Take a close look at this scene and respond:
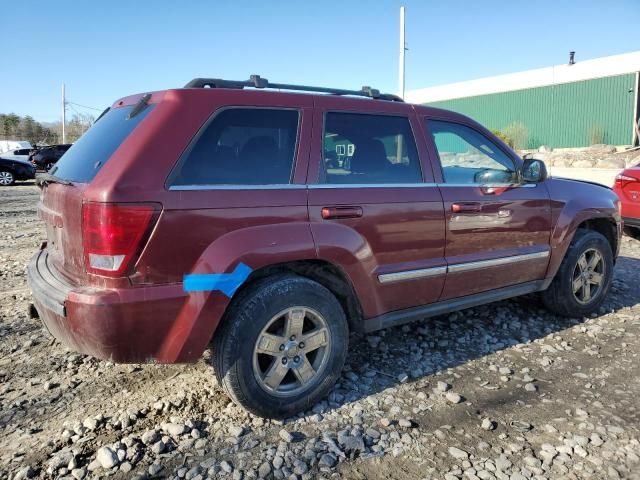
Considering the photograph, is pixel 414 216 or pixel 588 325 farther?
pixel 588 325

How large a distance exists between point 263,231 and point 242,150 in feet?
1.64

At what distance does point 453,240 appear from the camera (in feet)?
12.2

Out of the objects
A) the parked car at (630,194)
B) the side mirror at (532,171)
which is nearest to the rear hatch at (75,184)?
the side mirror at (532,171)

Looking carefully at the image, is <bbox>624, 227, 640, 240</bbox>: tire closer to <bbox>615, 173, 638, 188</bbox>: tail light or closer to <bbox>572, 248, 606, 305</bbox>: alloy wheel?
<bbox>615, 173, 638, 188</bbox>: tail light

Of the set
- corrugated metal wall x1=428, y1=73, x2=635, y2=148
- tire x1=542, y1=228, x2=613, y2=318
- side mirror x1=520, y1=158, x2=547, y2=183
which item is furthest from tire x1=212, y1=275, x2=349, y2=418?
corrugated metal wall x1=428, y1=73, x2=635, y2=148

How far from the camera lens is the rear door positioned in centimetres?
313

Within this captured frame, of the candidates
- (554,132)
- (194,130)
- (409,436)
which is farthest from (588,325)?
(554,132)

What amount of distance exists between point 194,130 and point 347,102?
3.74 ft

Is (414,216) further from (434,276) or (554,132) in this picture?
(554,132)

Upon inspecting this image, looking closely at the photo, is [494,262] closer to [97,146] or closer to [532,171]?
[532,171]

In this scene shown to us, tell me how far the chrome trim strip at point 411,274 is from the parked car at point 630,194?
5568 mm

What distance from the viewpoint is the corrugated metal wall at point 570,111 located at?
3138 centimetres

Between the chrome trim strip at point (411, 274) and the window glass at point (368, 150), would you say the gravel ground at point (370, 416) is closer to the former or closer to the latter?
the chrome trim strip at point (411, 274)

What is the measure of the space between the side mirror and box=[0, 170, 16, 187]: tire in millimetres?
21069
